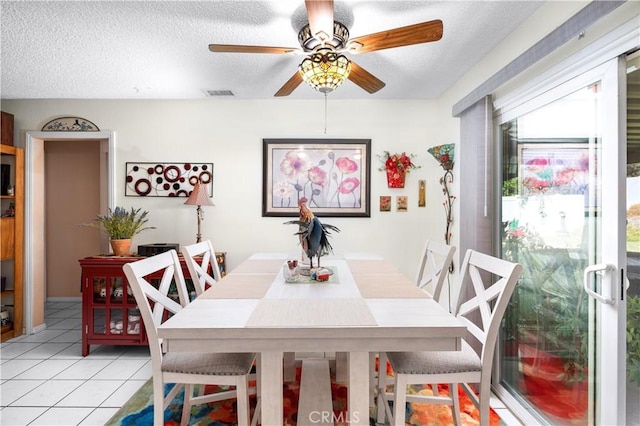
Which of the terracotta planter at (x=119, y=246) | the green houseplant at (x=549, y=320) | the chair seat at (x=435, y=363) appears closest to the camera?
the chair seat at (x=435, y=363)

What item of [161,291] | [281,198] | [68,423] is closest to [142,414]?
[68,423]

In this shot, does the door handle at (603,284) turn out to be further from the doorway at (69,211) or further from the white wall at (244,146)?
the doorway at (69,211)

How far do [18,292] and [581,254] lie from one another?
459 centimetres

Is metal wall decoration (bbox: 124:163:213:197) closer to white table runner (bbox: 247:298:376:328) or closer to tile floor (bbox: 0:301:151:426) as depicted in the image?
tile floor (bbox: 0:301:151:426)

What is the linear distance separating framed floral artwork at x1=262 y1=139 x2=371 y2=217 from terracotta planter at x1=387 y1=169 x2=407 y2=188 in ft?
0.69

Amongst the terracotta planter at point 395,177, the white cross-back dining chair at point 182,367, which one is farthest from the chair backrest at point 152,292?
the terracotta planter at point 395,177

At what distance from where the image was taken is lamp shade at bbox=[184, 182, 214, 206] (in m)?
3.07

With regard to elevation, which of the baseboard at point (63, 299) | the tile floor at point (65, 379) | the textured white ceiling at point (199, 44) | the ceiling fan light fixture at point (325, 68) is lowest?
the tile floor at point (65, 379)

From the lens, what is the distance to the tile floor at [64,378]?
6.64ft

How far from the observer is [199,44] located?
7.32ft

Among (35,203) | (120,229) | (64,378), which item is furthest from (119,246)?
(35,203)

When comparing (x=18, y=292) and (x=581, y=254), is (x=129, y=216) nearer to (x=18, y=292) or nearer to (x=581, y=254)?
(x=18, y=292)

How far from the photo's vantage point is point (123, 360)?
276cm

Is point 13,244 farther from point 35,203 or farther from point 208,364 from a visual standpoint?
point 208,364
